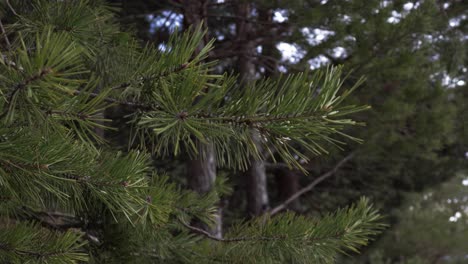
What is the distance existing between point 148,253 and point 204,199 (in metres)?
0.37

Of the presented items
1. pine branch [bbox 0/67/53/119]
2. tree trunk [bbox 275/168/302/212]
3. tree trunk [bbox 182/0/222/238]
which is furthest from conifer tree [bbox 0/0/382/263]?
tree trunk [bbox 275/168/302/212]

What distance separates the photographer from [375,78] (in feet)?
13.5

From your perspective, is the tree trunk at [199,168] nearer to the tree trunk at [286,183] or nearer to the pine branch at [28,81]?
the tree trunk at [286,183]

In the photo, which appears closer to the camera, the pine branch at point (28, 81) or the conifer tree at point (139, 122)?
the pine branch at point (28, 81)

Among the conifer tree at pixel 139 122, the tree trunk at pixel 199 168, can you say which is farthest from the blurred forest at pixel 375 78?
the conifer tree at pixel 139 122

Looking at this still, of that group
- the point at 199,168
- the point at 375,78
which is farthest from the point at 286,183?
the point at 375,78

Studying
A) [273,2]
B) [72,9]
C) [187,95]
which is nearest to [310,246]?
[187,95]

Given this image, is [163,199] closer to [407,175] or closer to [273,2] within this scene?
[273,2]

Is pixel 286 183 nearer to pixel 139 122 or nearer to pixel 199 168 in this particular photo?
pixel 199 168

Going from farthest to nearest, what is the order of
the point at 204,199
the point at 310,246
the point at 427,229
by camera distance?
1. the point at 427,229
2. the point at 204,199
3. the point at 310,246

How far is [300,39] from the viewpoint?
3.91 meters

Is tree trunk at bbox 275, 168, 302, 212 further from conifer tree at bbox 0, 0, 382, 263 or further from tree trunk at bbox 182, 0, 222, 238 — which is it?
conifer tree at bbox 0, 0, 382, 263

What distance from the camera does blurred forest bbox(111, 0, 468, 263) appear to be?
3.81 meters

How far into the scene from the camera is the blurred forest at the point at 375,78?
150 inches
